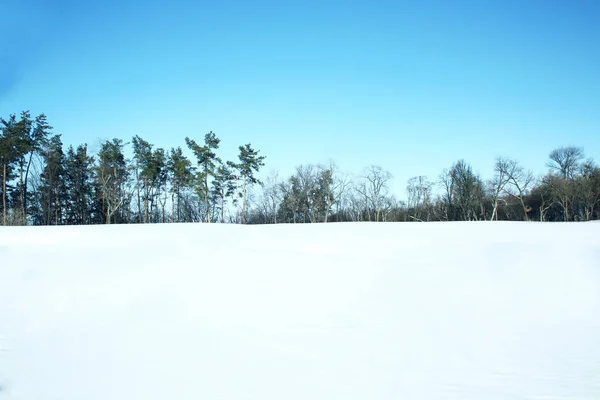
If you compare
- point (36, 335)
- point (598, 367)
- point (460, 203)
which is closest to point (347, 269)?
point (598, 367)

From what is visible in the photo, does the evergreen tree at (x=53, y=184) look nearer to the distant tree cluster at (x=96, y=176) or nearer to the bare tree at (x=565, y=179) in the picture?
the distant tree cluster at (x=96, y=176)

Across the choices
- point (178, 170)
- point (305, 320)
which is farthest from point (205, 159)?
point (305, 320)

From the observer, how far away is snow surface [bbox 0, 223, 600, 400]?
3357mm

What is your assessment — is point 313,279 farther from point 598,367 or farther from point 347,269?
point 598,367

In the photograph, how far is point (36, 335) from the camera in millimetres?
4590

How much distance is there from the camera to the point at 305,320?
4.72 m

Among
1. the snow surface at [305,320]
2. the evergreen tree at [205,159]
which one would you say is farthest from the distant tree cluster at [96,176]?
the snow surface at [305,320]

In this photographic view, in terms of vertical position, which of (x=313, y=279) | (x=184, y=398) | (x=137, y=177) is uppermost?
(x=137, y=177)

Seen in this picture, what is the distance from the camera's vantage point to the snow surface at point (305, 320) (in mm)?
3357

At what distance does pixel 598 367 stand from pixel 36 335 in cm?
676

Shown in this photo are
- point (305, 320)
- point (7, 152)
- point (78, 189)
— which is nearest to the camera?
point (305, 320)

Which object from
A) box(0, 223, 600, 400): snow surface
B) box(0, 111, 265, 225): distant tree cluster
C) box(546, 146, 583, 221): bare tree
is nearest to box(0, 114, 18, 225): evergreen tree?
box(0, 111, 265, 225): distant tree cluster

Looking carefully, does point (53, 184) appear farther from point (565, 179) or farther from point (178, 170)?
point (565, 179)

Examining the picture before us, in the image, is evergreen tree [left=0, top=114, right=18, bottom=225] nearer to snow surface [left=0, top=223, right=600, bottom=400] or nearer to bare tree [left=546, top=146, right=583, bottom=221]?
snow surface [left=0, top=223, right=600, bottom=400]
